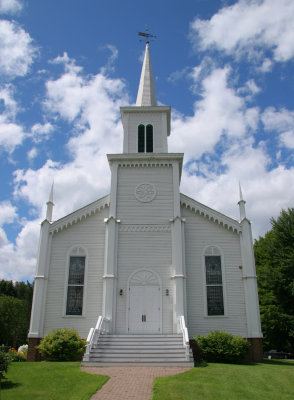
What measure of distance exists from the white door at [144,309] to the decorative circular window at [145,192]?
584cm

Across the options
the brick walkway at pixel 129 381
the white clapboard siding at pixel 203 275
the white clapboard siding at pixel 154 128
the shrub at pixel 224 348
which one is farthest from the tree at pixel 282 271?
the brick walkway at pixel 129 381

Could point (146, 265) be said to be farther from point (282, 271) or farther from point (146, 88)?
point (146, 88)

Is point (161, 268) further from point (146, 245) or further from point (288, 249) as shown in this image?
point (288, 249)

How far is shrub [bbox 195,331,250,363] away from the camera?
17.6 m

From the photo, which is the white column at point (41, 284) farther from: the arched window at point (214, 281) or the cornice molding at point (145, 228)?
the arched window at point (214, 281)

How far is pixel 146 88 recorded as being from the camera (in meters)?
28.3

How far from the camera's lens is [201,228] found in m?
22.7

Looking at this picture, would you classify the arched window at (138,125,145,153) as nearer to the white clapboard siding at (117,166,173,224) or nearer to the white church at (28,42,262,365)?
the white church at (28,42,262,365)

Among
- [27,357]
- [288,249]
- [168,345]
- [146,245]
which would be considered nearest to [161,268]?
[146,245]

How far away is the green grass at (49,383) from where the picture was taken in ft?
33.6

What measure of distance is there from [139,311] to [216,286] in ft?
16.5

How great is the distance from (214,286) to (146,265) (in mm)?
4434

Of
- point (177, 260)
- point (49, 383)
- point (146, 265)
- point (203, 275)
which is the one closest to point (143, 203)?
point (146, 265)

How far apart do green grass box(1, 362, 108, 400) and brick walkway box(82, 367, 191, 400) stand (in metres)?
0.36
